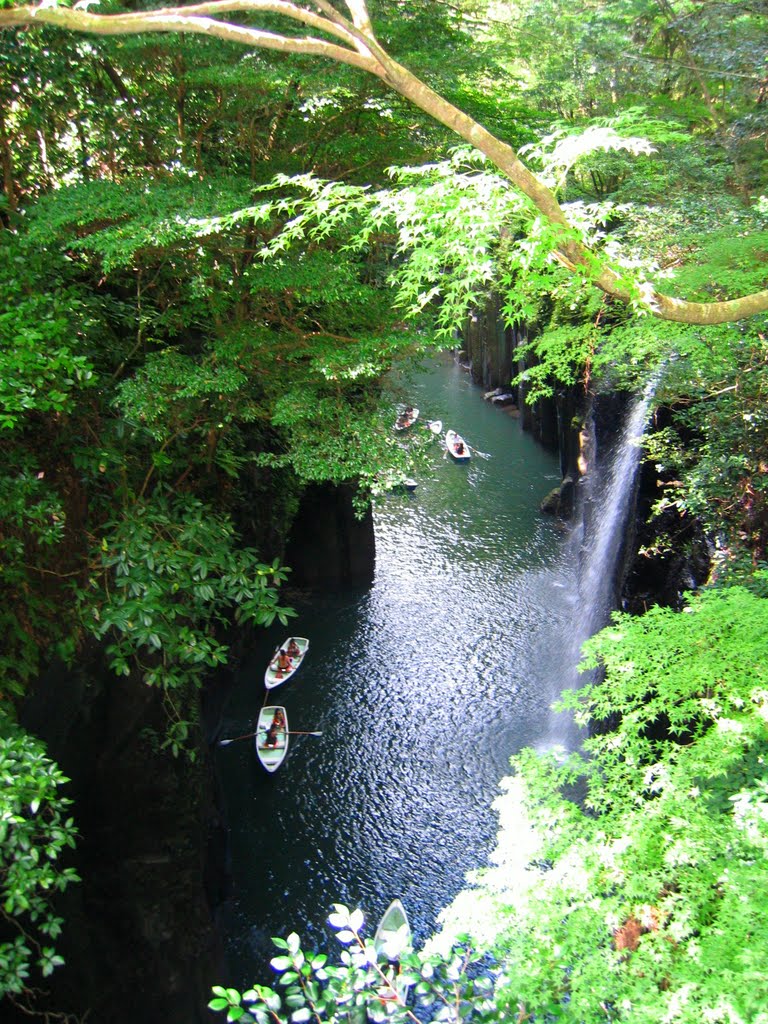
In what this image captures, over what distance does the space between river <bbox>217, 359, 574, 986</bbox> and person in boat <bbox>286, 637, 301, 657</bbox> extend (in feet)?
1.33

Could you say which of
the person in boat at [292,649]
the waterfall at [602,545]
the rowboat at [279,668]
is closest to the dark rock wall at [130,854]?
the rowboat at [279,668]

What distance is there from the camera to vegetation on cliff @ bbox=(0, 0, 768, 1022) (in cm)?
451

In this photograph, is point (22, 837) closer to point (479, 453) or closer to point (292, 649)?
point (292, 649)

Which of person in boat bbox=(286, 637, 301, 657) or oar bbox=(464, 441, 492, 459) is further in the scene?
oar bbox=(464, 441, 492, 459)

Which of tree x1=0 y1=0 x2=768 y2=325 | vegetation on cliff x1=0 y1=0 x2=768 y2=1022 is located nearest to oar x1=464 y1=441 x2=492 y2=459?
vegetation on cliff x1=0 y1=0 x2=768 y2=1022

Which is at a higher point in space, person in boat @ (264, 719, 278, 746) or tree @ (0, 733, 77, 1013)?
person in boat @ (264, 719, 278, 746)

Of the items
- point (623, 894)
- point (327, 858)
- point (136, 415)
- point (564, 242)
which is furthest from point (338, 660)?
point (564, 242)

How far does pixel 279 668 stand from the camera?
13.7m

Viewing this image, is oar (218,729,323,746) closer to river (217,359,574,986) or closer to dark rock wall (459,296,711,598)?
river (217,359,574,986)

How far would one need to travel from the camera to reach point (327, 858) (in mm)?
10430

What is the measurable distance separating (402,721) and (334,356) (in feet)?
24.4

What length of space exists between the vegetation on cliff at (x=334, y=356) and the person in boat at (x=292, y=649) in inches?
135

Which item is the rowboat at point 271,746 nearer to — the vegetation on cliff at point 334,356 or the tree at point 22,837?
the vegetation on cliff at point 334,356

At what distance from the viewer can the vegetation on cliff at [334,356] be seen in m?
4.51
